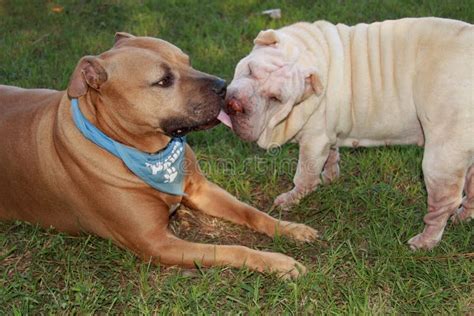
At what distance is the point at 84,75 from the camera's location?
3.18 meters

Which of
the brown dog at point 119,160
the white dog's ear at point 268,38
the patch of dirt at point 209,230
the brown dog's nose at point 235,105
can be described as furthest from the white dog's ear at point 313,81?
the patch of dirt at point 209,230

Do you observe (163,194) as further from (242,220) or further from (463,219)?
(463,219)

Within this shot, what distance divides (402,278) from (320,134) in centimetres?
92

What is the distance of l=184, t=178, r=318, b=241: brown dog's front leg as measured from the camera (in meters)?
3.66

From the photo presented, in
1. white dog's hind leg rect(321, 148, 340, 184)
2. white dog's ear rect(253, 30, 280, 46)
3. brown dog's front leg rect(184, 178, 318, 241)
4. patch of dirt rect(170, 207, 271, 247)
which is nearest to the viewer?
white dog's ear rect(253, 30, 280, 46)

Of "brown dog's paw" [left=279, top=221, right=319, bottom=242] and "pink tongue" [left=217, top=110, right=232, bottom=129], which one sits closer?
"pink tongue" [left=217, top=110, right=232, bottom=129]

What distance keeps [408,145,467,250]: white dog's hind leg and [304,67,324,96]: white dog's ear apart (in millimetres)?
647

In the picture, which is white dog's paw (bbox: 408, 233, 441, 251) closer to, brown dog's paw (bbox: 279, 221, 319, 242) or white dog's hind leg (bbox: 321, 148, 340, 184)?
→ brown dog's paw (bbox: 279, 221, 319, 242)

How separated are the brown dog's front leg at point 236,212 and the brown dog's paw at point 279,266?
295 mm

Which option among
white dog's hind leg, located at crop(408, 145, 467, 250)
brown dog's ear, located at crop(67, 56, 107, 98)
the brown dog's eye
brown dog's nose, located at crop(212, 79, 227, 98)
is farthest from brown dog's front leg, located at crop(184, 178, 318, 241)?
brown dog's ear, located at crop(67, 56, 107, 98)

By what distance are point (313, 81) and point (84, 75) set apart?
119cm

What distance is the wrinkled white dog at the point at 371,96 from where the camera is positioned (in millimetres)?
3244

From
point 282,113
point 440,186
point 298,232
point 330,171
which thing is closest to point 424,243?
point 440,186

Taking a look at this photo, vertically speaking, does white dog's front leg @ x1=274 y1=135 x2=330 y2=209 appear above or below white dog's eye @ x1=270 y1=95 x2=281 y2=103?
below
